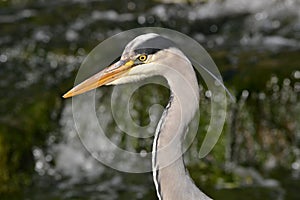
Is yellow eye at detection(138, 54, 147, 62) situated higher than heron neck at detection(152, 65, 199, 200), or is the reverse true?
yellow eye at detection(138, 54, 147, 62)

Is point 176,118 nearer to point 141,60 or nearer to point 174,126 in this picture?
point 174,126

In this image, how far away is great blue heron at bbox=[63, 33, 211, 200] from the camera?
9.77 feet

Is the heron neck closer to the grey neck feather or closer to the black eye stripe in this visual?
the grey neck feather

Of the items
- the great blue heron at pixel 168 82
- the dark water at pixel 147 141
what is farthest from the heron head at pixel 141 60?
the dark water at pixel 147 141

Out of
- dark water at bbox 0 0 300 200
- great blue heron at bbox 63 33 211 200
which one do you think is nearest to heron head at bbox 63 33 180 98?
great blue heron at bbox 63 33 211 200

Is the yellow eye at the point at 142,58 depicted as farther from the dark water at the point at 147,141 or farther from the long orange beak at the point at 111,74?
the dark water at the point at 147,141

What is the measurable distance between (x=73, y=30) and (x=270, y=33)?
229 cm

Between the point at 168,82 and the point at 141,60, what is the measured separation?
0.15 meters

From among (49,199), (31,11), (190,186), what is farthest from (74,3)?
(190,186)

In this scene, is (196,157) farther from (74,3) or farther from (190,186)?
(74,3)

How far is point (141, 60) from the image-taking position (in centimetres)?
303

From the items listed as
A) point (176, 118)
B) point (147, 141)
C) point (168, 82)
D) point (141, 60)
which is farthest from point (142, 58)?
point (147, 141)

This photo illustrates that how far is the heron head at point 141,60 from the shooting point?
9.80ft

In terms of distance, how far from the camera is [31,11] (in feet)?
29.7
